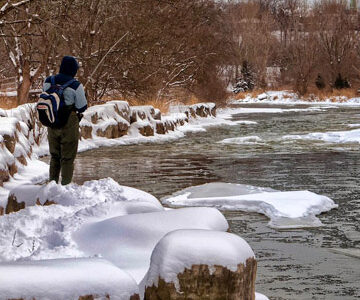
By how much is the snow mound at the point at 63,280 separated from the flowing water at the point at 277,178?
192 centimetres

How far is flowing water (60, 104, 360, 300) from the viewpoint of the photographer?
6.06 meters

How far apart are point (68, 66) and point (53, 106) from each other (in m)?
0.51

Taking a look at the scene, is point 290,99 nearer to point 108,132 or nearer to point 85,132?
point 108,132

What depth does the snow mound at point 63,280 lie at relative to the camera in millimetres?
3584

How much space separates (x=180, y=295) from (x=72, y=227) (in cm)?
209

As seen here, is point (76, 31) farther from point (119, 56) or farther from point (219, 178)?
point (219, 178)

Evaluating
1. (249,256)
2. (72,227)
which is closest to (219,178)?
(72,227)

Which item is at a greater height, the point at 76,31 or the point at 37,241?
the point at 76,31

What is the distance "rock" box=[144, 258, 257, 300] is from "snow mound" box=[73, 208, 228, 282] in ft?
2.98

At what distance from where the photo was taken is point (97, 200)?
7625mm

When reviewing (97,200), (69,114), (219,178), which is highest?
(69,114)

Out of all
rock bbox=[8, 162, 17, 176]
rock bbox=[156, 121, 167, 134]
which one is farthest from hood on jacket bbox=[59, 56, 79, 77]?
rock bbox=[156, 121, 167, 134]

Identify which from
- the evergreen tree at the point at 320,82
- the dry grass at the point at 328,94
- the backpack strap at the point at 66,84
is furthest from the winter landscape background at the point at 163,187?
the evergreen tree at the point at 320,82

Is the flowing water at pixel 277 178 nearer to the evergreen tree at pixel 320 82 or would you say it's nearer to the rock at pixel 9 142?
the rock at pixel 9 142
